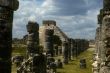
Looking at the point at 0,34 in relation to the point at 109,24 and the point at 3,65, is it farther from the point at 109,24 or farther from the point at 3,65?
the point at 109,24

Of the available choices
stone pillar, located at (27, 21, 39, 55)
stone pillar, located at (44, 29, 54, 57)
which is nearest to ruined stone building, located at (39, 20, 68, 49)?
stone pillar, located at (44, 29, 54, 57)

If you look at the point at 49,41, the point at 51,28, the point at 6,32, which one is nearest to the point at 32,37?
the point at 49,41

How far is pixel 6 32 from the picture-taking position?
1233 centimetres

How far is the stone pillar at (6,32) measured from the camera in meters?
12.1

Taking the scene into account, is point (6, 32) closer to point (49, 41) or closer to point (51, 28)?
point (49, 41)

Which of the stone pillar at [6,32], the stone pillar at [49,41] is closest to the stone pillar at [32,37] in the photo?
the stone pillar at [49,41]

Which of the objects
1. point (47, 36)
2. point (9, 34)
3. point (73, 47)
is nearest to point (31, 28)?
point (47, 36)

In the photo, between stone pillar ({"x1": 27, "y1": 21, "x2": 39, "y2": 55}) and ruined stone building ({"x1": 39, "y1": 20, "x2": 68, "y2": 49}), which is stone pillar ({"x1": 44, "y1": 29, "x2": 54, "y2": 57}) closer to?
stone pillar ({"x1": 27, "y1": 21, "x2": 39, "y2": 55})

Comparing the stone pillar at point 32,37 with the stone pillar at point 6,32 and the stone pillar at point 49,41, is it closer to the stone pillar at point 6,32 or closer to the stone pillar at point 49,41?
the stone pillar at point 49,41

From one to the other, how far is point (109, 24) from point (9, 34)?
3.65m

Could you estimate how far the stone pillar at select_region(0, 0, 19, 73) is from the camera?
1210 cm

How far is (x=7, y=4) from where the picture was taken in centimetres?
1202

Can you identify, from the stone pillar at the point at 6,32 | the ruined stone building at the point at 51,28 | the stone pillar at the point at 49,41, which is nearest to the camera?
the stone pillar at the point at 6,32

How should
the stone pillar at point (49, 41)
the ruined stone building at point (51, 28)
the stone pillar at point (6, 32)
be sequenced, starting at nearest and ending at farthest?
the stone pillar at point (6, 32), the stone pillar at point (49, 41), the ruined stone building at point (51, 28)
